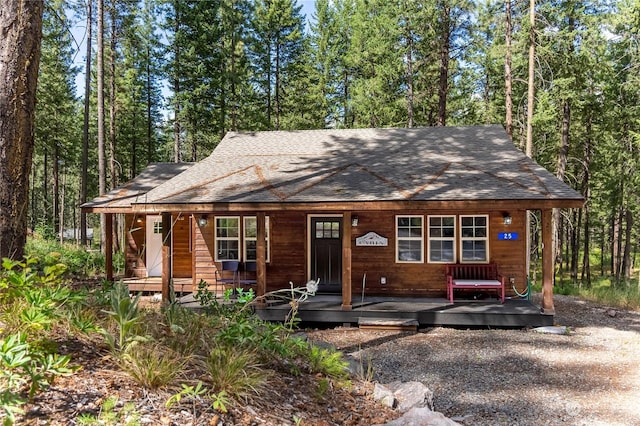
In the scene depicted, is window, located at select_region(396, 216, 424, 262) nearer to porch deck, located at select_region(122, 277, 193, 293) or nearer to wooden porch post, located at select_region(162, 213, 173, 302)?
wooden porch post, located at select_region(162, 213, 173, 302)

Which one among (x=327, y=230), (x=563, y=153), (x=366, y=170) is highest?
(x=563, y=153)

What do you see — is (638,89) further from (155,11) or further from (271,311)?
(155,11)

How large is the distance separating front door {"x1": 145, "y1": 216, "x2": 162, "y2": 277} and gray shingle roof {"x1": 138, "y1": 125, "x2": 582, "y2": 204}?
2.97 metres

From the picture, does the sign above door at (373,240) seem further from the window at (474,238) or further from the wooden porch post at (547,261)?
the wooden porch post at (547,261)

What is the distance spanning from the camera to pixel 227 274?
11.7 meters

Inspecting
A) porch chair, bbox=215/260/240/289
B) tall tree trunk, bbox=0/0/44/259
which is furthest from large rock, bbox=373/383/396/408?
porch chair, bbox=215/260/240/289

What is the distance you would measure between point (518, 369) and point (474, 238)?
4588 millimetres

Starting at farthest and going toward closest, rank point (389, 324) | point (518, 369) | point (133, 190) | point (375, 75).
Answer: point (375, 75) → point (133, 190) → point (389, 324) → point (518, 369)

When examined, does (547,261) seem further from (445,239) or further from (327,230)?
(327,230)

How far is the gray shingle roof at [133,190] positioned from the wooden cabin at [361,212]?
7 centimetres

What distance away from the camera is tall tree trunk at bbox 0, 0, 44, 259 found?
16.1ft

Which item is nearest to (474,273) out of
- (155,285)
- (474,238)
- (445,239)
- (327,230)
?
(474,238)

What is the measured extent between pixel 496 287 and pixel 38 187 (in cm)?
5165

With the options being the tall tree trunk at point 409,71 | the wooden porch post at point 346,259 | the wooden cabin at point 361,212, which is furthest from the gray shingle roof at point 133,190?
the tall tree trunk at point 409,71
